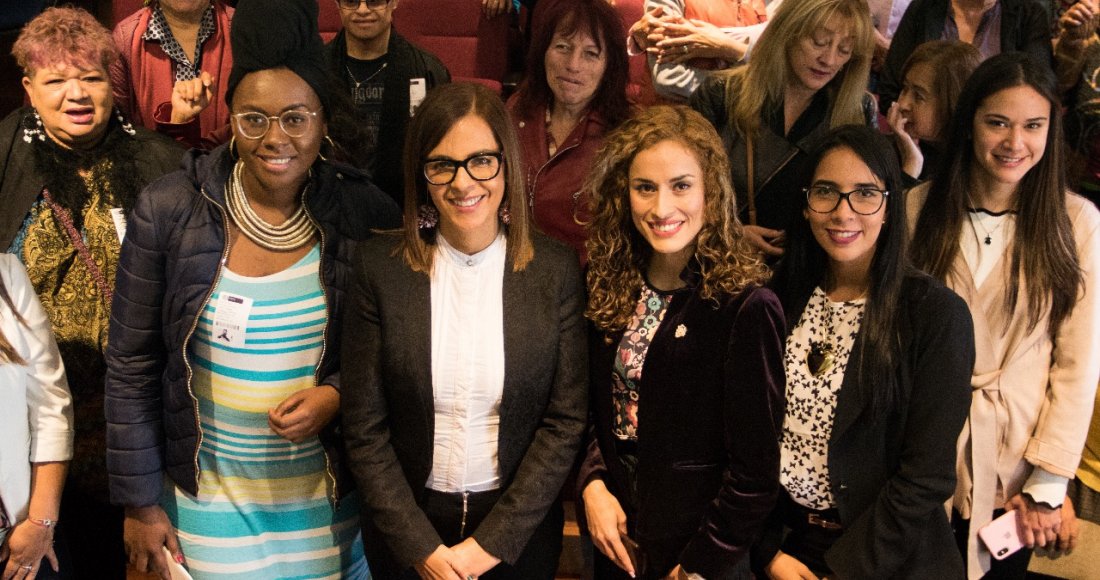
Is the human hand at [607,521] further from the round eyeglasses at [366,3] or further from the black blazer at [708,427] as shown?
the round eyeglasses at [366,3]

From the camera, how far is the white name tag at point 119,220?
2.26m

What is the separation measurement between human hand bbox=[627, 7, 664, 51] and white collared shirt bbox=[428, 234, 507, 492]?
43.6 inches

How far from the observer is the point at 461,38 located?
3.95 metres

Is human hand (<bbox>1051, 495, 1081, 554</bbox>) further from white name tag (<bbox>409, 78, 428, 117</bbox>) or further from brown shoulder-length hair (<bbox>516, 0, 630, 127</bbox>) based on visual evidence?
white name tag (<bbox>409, 78, 428, 117</bbox>)

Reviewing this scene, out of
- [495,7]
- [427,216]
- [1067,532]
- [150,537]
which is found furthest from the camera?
[495,7]

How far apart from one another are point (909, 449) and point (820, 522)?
0.80ft

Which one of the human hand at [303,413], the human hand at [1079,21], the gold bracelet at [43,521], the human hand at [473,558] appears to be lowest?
the gold bracelet at [43,521]

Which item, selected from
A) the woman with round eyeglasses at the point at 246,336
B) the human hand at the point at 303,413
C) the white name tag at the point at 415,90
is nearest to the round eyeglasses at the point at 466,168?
the woman with round eyeglasses at the point at 246,336

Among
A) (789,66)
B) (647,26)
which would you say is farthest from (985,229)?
(647,26)

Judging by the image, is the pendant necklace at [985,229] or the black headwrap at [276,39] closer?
the black headwrap at [276,39]

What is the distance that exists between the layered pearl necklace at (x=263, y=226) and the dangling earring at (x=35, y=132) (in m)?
0.66

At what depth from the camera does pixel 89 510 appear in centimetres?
240

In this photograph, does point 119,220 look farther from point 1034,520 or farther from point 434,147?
point 1034,520

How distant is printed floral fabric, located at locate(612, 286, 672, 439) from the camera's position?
71.7 inches
